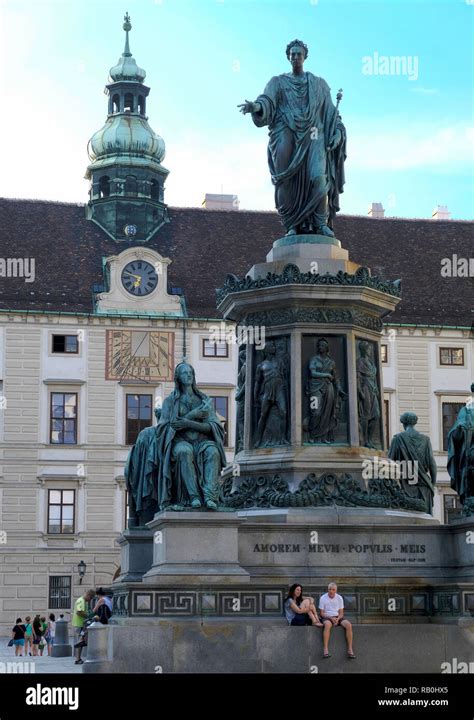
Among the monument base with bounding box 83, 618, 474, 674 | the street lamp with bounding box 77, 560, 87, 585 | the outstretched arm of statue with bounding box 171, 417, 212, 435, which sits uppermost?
the outstretched arm of statue with bounding box 171, 417, 212, 435

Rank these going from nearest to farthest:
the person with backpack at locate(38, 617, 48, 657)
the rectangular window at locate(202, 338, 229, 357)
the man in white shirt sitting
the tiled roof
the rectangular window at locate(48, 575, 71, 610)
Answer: the man in white shirt sitting
the person with backpack at locate(38, 617, 48, 657)
the rectangular window at locate(48, 575, 71, 610)
the tiled roof
the rectangular window at locate(202, 338, 229, 357)

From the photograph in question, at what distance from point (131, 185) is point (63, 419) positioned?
12353 millimetres

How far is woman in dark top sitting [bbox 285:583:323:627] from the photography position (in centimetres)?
1714

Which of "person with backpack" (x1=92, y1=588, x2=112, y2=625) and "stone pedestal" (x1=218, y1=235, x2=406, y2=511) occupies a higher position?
"stone pedestal" (x1=218, y1=235, x2=406, y2=511)

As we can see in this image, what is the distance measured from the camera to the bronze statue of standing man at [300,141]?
69.8ft

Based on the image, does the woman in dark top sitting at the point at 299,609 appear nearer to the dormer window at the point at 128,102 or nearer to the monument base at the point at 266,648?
the monument base at the point at 266,648

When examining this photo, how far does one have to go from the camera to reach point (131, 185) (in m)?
67.2

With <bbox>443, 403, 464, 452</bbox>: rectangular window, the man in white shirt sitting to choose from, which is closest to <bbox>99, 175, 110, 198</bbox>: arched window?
<bbox>443, 403, 464, 452</bbox>: rectangular window

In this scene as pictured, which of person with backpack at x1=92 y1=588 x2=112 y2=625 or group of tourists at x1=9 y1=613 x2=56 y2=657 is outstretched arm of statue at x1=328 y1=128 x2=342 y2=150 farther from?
group of tourists at x1=9 y1=613 x2=56 y2=657

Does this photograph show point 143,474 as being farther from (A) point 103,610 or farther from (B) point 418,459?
(B) point 418,459

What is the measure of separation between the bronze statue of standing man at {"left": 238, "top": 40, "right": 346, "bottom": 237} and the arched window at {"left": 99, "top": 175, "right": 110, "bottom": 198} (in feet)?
152

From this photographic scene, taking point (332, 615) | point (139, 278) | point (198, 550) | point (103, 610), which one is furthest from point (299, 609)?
point (139, 278)

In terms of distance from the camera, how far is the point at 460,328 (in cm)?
6272
